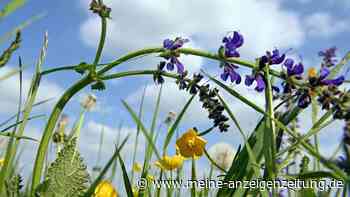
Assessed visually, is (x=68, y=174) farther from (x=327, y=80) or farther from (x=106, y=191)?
(x=327, y=80)

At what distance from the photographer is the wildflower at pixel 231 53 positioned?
1977 mm

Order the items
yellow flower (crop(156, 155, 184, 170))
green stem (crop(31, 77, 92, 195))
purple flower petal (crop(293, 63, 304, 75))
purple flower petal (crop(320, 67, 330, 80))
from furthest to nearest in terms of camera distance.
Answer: yellow flower (crop(156, 155, 184, 170)) < green stem (crop(31, 77, 92, 195)) < purple flower petal (crop(293, 63, 304, 75)) < purple flower petal (crop(320, 67, 330, 80))

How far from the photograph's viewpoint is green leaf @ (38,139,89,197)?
194 centimetres

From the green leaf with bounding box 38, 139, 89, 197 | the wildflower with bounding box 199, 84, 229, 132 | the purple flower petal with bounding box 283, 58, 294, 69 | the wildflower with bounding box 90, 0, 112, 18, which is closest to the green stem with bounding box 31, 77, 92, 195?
the green leaf with bounding box 38, 139, 89, 197

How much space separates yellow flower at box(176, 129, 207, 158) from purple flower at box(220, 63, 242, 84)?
18.0 inches

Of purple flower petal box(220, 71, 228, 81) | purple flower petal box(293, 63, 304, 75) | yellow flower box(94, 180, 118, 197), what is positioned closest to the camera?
purple flower petal box(293, 63, 304, 75)

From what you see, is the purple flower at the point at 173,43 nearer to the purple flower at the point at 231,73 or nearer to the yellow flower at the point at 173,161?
the purple flower at the point at 231,73

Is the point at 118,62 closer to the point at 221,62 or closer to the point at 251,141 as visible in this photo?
the point at 221,62

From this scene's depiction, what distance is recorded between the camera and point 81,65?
82.8 inches

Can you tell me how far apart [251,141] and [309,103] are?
302mm

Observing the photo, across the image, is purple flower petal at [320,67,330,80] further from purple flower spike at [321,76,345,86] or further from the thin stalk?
the thin stalk

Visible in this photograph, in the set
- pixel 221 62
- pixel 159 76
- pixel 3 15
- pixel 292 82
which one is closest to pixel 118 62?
pixel 159 76

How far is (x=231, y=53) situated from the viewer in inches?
77.6

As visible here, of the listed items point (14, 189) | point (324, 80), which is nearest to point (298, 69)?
point (324, 80)
